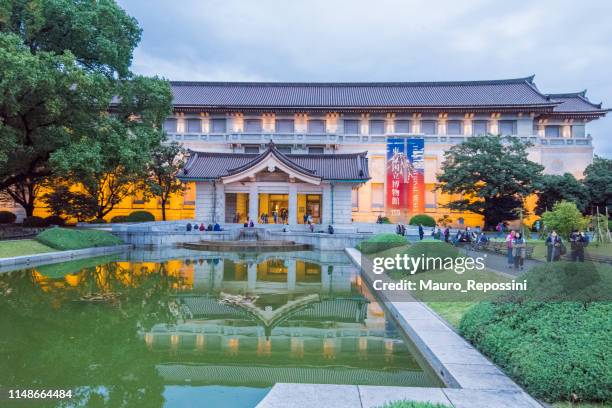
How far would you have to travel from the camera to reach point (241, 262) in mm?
19062

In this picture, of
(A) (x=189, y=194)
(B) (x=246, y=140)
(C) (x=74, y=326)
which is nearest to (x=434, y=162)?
(B) (x=246, y=140)

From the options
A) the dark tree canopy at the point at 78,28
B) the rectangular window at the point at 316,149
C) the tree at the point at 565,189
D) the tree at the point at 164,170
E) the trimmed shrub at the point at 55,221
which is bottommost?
the trimmed shrub at the point at 55,221

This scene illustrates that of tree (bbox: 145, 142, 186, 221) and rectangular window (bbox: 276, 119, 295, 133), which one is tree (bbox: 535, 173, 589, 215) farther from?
tree (bbox: 145, 142, 186, 221)

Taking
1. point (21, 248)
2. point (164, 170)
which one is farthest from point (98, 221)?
point (21, 248)

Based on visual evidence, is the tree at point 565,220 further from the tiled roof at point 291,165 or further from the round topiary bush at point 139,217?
the round topiary bush at point 139,217

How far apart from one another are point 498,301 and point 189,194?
139 feet

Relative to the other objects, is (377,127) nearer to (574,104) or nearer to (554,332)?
(574,104)

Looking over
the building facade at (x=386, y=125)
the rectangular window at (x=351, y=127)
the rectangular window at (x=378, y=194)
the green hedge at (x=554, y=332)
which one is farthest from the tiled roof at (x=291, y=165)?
the green hedge at (x=554, y=332)

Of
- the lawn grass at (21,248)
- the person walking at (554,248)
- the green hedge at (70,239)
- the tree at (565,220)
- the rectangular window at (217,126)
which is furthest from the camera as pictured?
the rectangular window at (217,126)

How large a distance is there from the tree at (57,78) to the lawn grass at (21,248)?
159 inches

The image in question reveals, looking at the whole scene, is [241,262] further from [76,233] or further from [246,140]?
[246,140]

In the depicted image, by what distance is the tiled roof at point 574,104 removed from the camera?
44.7 metres

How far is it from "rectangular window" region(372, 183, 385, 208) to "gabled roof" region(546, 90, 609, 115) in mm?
21156

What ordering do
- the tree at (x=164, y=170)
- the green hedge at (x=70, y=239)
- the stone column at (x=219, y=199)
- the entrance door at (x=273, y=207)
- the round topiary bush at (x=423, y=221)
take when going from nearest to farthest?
1. the green hedge at (x=70, y=239)
2. the stone column at (x=219, y=199)
3. the round topiary bush at (x=423, y=221)
4. the tree at (x=164, y=170)
5. the entrance door at (x=273, y=207)
